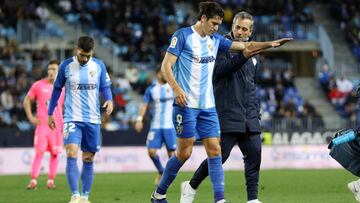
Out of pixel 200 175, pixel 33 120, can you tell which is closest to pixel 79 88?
pixel 200 175

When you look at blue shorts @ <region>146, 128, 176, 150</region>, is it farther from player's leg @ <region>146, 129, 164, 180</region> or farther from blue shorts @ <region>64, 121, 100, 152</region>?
blue shorts @ <region>64, 121, 100, 152</region>

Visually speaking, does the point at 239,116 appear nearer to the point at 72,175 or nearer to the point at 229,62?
the point at 229,62

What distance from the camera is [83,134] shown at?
13969mm

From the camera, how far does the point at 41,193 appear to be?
16.9 m

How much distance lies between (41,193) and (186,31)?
6.50m

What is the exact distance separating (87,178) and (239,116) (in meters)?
2.78

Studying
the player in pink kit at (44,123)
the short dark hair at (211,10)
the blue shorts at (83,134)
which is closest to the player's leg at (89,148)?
the blue shorts at (83,134)

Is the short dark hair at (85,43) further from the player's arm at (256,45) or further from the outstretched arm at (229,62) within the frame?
the player's arm at (256,45)

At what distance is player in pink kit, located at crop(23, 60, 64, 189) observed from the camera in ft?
61.1

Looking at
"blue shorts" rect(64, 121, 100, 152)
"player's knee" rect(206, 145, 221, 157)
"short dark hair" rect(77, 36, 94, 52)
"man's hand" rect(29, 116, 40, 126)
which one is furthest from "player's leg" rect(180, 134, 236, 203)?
"man's hand" rect(29, 116, 40, 126)

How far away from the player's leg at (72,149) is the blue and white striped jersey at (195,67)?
266cm

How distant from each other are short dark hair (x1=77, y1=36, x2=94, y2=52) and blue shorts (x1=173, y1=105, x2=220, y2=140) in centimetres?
237

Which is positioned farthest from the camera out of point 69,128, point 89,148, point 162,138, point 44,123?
point 162,138

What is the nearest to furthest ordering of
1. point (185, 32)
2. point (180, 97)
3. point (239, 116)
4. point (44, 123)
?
point (180, 97)
point (185, 32)
point (239, 116)
point (44, 123)
